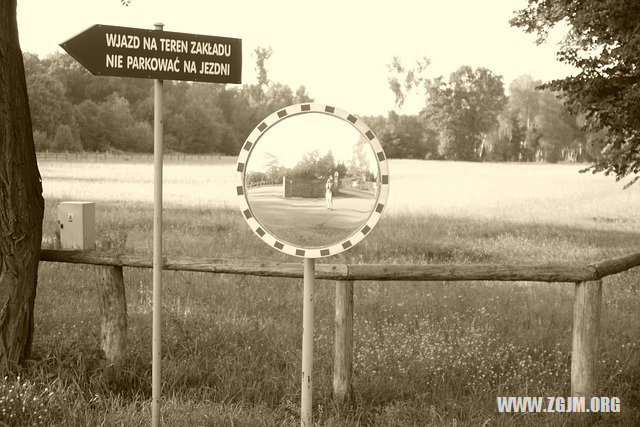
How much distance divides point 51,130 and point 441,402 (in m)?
81.8

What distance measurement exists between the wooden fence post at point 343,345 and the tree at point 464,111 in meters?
99.1

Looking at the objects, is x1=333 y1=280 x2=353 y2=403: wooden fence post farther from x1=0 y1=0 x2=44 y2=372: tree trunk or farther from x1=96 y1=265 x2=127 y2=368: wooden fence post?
x1=0 y1=0 x2=44 y2=372: tree trunk

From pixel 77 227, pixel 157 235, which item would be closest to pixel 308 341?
pixel 157 235

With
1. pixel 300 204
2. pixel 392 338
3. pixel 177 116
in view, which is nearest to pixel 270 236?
pixel 300 204

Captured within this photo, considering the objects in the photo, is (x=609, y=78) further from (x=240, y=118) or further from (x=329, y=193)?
(x=240, y=118)

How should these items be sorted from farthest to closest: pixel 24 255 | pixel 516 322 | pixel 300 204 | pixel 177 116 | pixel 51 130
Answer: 1. pixel 177 116
2. pixel 51 130
3. pixel 516 322
4. pixel 24 255
5. pixel 300 204

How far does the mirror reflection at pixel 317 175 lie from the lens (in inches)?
141

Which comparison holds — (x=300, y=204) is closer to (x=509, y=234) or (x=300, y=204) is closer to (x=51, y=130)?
(x=509, y=234)

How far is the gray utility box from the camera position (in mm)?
5477

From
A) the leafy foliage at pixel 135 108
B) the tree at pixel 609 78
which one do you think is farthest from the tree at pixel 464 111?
the tree at pixel 609 78

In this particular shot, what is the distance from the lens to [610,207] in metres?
26.3

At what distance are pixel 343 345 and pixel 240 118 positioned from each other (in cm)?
10432

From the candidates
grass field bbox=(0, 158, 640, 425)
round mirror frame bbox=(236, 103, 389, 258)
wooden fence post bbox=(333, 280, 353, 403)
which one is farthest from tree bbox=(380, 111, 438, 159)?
round mirror frame bbox=(236, 103, 389, 258)

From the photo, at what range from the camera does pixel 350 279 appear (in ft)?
16.4
